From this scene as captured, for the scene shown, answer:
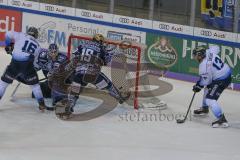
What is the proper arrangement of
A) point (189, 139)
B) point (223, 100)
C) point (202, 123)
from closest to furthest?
point (189, 139) < point (202, 123) < point (223, 100)

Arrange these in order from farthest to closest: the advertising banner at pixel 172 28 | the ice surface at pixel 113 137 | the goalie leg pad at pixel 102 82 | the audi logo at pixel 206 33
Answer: the advertising banner at pixel 172 28 < the audi logo at pixel 206 33 < the goalie leg pad at pixel 102 82 < the ice surface at pixel 113 137

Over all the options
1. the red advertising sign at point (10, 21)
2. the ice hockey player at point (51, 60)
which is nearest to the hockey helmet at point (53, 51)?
the ice hockey player at point (51, 60)

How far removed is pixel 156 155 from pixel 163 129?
1346 mm

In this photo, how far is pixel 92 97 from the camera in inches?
403

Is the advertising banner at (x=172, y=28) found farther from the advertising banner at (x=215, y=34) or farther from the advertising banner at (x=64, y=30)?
the advertising banner at (x=64, y=30)

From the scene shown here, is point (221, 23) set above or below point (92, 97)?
above

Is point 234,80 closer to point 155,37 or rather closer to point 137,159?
point 155,37

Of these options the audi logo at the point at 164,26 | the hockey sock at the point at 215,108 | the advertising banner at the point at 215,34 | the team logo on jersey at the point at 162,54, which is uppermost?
the audi logo at the point at 164,26

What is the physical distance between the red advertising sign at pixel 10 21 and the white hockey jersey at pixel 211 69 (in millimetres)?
6120

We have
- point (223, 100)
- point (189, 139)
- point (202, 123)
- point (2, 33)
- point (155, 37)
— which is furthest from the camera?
point (2, 33)

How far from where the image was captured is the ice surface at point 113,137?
7.26m

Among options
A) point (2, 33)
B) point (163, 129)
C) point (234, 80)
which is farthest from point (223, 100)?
point (2, 33)

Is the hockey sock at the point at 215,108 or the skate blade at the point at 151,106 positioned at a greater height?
the hockey sock at the point at 215,108

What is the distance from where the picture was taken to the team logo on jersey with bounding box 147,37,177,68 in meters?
12.4
